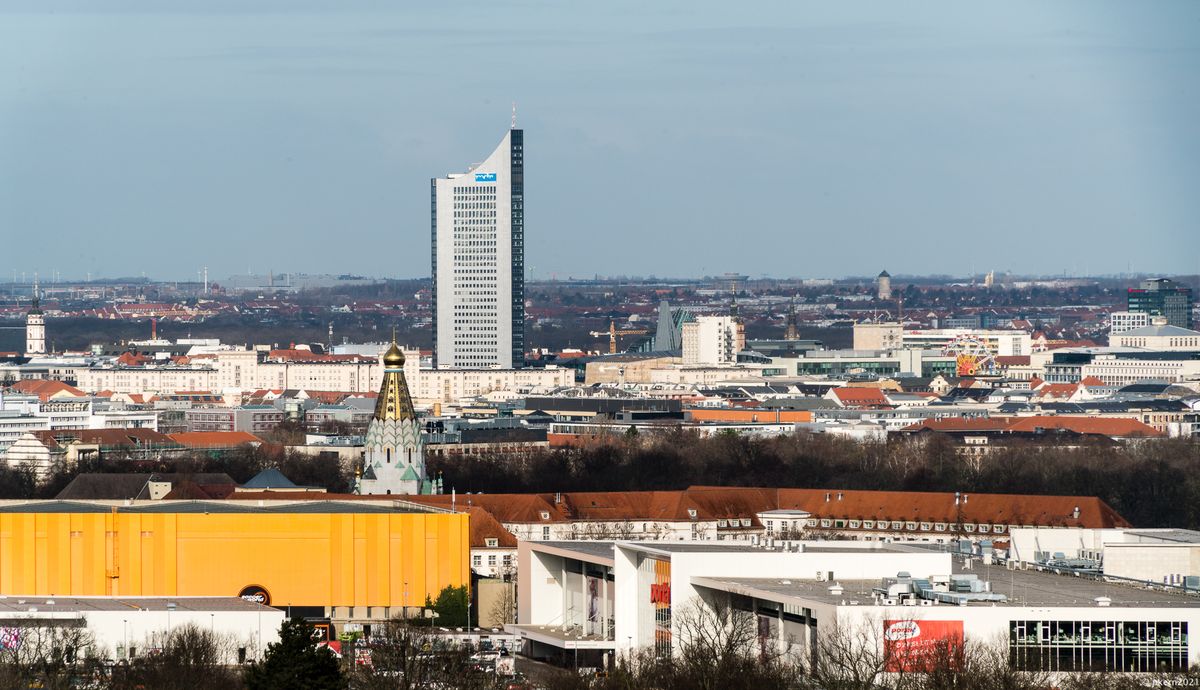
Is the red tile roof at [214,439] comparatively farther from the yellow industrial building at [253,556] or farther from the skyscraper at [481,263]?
the skyscraper at [481,263]

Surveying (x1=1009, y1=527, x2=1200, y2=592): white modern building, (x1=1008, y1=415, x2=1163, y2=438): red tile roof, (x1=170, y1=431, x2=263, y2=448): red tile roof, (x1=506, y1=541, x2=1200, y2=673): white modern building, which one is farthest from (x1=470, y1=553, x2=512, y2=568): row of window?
(x1=1008, y1=415, x2=1163, y2=438): red tile roof

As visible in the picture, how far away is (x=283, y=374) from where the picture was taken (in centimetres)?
17025

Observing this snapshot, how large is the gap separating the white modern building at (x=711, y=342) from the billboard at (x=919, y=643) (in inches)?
5465

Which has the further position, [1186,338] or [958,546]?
[1186,338]

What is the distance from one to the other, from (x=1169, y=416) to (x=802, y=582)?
81.8m

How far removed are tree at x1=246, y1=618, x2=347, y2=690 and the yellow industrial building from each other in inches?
607

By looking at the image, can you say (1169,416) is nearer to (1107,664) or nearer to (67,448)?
(67,448)

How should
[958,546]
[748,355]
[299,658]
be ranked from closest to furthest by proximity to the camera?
[299,658] → [958,546] → [748,355]

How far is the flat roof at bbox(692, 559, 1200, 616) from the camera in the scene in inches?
1715


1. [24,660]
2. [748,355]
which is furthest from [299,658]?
[748,355]

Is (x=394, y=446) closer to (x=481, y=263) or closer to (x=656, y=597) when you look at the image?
(x=656, y=597)

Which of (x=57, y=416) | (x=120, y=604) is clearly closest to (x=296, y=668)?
(x=120, y=604)

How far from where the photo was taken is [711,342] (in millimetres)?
183250

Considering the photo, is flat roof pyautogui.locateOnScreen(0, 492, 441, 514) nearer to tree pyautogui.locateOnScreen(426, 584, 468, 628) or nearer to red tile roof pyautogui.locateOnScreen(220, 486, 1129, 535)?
tree pyautogui.locateOnScreen(426, 584, 468, 628)
